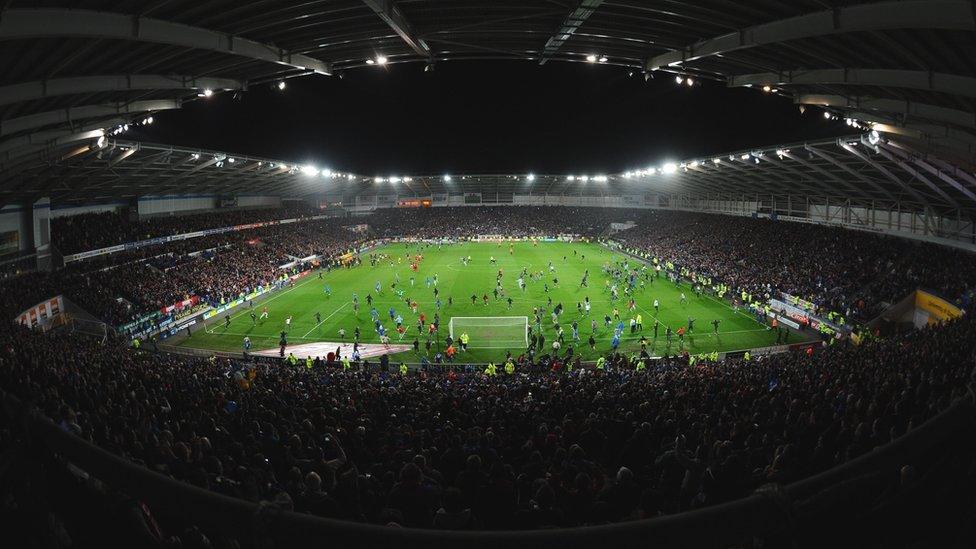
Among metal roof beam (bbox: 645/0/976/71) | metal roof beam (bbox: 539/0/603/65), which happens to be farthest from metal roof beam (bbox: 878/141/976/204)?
metal roof beam (bbox: 539/0/603/65)

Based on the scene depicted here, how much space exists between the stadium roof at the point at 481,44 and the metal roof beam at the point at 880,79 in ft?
0.13

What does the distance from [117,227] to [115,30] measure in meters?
44.5

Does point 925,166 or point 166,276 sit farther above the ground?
point 925,166

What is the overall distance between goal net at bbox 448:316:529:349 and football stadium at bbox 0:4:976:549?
33 centimetres

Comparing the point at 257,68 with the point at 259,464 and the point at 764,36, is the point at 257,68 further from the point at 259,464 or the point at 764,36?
the point at 764,36

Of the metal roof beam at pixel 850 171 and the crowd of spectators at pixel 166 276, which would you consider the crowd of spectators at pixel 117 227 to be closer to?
the crowd of spectators at pixel 166 276

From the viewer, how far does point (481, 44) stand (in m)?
16.8

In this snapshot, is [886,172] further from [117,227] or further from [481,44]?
[117,227]

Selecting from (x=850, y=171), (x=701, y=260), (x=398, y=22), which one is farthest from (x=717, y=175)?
(x=398, y=22)

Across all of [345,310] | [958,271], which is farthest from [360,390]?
[958,271]

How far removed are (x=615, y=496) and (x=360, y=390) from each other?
1303cm

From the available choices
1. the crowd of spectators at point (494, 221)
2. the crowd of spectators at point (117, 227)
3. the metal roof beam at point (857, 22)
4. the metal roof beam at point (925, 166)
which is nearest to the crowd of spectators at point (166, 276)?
the crowd of spectators at point (117, 227)

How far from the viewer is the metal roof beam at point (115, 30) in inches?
373

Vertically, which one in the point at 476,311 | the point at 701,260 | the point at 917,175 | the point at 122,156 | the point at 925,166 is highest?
the point at 122,156
